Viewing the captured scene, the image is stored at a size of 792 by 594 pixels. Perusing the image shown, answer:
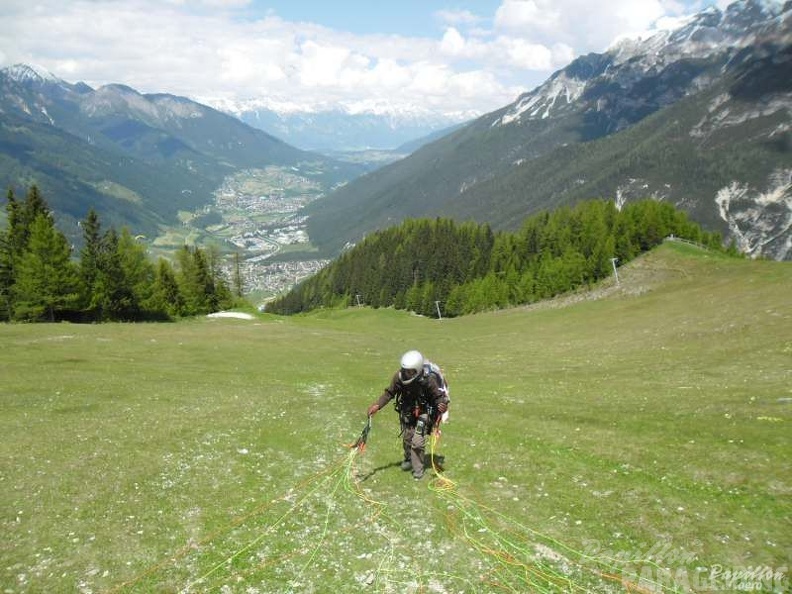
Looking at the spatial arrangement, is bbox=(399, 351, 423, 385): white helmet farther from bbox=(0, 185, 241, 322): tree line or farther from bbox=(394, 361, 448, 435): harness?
bbox=(0, 185, 241, 322): tree line

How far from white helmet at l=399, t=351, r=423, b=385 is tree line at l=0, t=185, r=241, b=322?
67.4 metres

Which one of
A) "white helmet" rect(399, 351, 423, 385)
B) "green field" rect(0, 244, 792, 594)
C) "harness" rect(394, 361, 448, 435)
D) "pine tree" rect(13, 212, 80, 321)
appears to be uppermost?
"pine tree" rect(13, 212, 80, 321)

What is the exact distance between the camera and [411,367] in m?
16.4

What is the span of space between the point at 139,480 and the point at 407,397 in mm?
9091

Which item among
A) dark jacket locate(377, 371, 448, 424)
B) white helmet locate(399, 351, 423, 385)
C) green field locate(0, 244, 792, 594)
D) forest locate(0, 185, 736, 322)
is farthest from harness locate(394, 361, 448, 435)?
forest locate(0, 185, 736, 322)

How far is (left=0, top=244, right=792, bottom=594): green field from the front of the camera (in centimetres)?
1202

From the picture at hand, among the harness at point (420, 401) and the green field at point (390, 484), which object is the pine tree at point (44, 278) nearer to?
the green field at point (390, 484)

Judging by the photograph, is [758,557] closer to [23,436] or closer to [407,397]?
[407,397]

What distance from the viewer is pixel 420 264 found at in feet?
523

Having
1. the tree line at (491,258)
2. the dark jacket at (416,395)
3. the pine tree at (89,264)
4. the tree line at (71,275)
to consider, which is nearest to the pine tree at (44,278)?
the tree line at (71,275)

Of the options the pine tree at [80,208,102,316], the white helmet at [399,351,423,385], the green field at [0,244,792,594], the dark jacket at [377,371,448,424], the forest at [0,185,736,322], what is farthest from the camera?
the pine tree at [80,208,102,316]

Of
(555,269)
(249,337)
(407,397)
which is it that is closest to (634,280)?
(555,269)

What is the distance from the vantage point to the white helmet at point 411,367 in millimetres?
16406

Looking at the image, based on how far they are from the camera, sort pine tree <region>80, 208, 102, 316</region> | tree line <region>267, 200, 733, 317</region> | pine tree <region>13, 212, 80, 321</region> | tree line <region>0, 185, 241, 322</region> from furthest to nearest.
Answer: tree line <region>267, 200, 733, 317</region>, pine tree <region>80, 208, 102, 316</region>, tree line <region>0, 185, 241, 322</region>, pine tree <region>13, 212, 80, 321</region>
